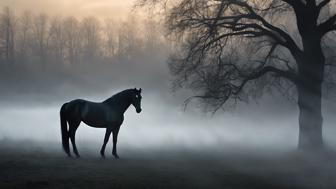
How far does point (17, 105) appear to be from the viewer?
54938mm

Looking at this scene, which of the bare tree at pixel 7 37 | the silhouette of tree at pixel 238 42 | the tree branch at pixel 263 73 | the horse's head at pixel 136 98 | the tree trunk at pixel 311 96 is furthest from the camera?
the bare tree at pixel 7 37

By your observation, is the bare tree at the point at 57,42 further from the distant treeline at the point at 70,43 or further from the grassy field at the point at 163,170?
the grassy field at the point at 163,170

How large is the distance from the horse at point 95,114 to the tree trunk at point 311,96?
24.0 feet

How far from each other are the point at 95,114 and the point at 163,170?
12.9ft

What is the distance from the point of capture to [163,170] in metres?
14.9

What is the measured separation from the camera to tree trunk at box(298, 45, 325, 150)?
796 inches

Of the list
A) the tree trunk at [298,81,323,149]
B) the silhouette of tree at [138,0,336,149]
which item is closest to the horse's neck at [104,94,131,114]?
the silhouette of tree at [138,0,336,149]

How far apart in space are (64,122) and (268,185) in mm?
7956

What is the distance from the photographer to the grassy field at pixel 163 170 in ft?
40.9

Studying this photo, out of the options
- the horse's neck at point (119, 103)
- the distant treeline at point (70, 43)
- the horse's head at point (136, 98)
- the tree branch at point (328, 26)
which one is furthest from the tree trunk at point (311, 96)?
the distant treeline at point (70, 43)

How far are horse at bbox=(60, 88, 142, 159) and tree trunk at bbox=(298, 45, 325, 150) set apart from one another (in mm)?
7327

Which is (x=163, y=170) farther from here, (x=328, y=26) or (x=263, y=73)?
(x=328, y=26)

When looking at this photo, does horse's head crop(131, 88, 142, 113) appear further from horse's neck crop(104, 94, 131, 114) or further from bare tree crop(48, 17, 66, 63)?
bare tree crop(48, 17, 66, 63)

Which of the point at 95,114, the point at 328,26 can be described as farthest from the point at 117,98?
the point at 328,26
